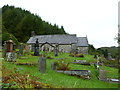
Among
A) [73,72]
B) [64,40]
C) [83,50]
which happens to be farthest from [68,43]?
[73,72]

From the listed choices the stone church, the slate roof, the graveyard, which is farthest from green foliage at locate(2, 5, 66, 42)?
the graveyard

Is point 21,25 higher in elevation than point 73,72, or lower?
higher

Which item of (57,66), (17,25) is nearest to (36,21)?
(17,25)

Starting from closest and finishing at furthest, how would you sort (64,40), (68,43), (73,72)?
(73,72) → (68,43) → (64,40)

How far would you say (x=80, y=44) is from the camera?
124 ft

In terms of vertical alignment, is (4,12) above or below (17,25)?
above

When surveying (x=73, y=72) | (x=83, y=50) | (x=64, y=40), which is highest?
(x=64, y=40)

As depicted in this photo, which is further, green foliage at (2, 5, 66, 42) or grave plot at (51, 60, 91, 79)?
green foliage at (2, 5, 66, 42)

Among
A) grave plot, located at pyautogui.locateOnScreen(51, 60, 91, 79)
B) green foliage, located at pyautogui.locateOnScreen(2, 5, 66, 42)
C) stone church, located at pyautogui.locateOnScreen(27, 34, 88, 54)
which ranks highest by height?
green foliage, located at pyautogui.locateOnScreen(2, 5, 66, 42)

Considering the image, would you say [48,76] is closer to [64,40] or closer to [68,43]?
[68,43]

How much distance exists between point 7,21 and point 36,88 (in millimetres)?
55520

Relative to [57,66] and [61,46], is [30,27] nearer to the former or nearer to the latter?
[61,46]

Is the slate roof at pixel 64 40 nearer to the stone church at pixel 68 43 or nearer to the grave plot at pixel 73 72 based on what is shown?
the stone church at pixel 68 43

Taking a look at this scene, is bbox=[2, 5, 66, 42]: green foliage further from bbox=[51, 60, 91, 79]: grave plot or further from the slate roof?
bbox=[51, 60, 91, 79]: grave plot
